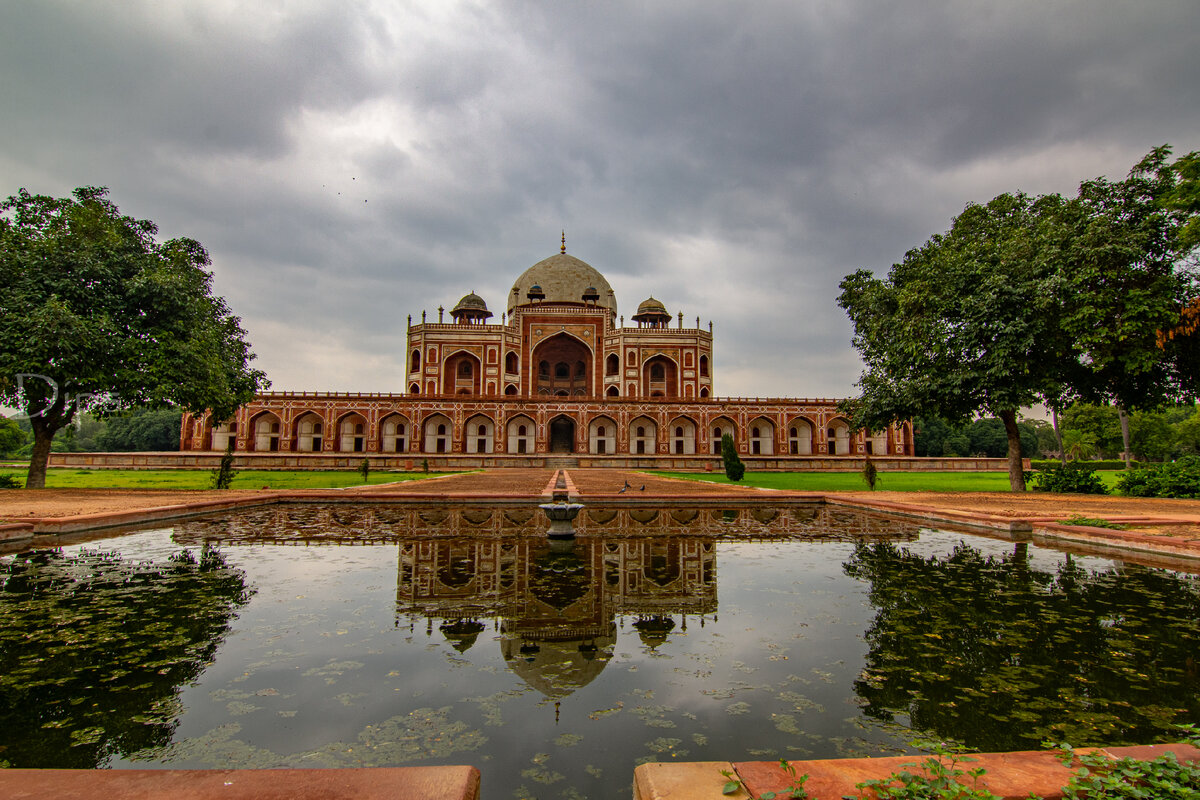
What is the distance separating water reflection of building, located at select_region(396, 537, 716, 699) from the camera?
3.35 m

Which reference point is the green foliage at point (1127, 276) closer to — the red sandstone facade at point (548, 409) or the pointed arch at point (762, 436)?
the red sandstone facade at point (548, 409)

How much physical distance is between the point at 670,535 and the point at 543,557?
2123mm

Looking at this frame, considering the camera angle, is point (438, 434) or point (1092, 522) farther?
point (438, 434)

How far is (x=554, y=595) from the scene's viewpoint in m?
4.51

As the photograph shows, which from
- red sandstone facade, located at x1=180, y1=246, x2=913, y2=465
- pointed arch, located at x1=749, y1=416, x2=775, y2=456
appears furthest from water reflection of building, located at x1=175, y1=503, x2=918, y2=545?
pointed arch, located at x1=749, y1=416, x2=775, y2=456

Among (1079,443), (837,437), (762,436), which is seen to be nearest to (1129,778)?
(762,436)

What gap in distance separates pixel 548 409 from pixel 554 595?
32653 millimetres

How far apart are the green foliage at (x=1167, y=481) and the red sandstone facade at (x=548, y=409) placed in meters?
19.8

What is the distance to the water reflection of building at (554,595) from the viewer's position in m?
3.35

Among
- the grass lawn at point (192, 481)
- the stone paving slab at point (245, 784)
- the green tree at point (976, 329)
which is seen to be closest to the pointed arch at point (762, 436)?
the green tree at point (976, 329)

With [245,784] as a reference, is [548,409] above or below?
above

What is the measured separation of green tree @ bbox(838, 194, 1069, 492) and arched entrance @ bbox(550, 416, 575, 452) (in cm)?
2551

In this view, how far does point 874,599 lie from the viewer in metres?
4.54

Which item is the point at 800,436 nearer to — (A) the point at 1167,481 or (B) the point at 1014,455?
(B) the point at 1014,455
